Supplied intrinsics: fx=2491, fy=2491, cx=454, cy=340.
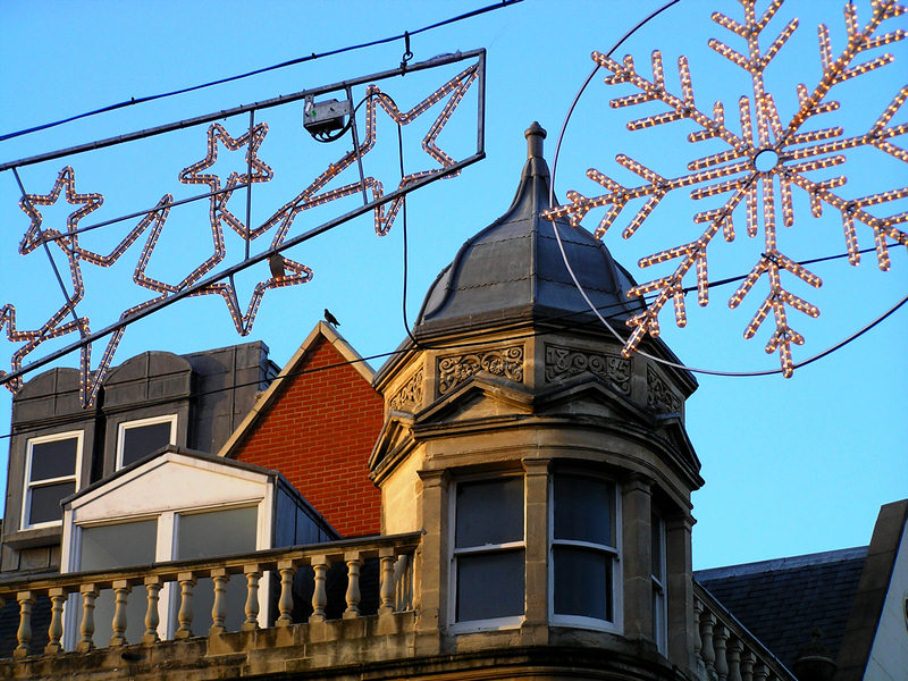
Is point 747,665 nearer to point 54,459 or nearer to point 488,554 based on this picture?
point 488,554

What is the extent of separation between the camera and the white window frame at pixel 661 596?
24.3 meters

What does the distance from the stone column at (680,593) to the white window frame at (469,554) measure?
189 centimetres

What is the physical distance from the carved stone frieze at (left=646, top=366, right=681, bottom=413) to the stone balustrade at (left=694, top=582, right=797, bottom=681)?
184 cm

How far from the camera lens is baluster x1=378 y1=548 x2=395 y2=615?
23672mm

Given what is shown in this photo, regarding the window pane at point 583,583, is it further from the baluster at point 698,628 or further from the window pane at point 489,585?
the baluster at point 698,628

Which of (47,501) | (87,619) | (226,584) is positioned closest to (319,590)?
(226,584)

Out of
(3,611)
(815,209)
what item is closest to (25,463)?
(3,611)

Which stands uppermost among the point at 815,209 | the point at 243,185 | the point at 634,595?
the point at 243,185

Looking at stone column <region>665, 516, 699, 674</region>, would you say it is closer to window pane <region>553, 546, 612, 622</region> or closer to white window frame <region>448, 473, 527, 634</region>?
window pane <region>553, 546, 612, 622</region>

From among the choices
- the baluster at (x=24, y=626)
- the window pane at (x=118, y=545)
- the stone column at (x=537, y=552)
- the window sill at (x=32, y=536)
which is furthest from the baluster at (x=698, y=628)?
the window sill at (x=32, y=536)

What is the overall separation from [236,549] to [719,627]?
5.10 m

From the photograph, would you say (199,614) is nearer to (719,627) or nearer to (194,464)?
(194,464)

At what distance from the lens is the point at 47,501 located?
33.7 m

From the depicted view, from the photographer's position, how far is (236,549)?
85.8 ft
